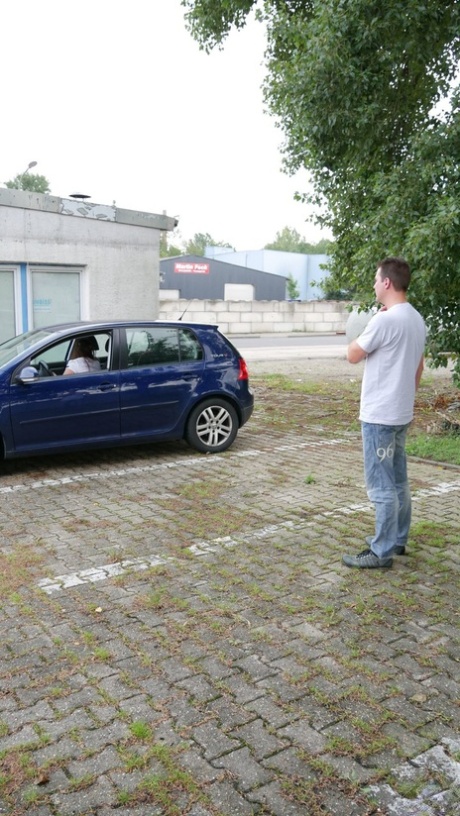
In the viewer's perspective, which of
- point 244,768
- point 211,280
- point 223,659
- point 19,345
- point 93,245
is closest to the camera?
point 244,768

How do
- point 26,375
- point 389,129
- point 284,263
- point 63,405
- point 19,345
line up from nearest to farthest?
point 26,375, point 63,405, point 19,345, point 389,129, point 284,263

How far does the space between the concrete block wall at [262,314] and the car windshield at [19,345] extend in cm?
2807

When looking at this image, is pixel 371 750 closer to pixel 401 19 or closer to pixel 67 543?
pixel 67 543

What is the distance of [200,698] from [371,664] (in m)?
0.93

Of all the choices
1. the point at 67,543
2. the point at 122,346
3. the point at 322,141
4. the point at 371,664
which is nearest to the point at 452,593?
the point at 371,664

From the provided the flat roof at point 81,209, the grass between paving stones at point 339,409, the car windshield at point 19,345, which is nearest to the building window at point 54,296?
the flat roof at point 81,209

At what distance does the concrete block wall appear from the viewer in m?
37.2

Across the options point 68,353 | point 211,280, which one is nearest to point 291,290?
point 211,280

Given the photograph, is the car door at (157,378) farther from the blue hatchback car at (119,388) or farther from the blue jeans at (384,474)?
the blue jeans at (384,474)

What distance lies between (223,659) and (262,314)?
37114mm

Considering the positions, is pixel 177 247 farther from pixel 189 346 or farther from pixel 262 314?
pixel 189 346

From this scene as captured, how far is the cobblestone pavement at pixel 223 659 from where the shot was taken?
2740 mm

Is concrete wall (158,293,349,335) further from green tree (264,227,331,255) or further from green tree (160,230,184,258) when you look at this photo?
green tree (264,227,331,255)

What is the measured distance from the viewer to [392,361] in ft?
15.1
